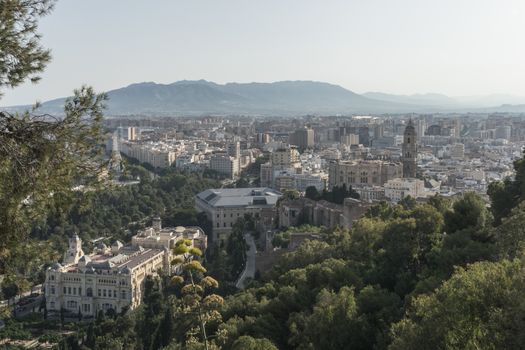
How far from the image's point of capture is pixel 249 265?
19.9 meters

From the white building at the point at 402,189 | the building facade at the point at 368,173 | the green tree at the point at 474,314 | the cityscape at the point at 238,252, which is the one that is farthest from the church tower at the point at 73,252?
the green tree at the point at 474,314

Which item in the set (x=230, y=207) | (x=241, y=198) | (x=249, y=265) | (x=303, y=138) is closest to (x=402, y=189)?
(x=241, y=198)

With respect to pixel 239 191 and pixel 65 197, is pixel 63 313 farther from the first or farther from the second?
pixel 65 197

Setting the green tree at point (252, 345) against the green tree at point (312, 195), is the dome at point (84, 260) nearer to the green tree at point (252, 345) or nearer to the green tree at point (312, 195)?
the green tree at point (312, 195)

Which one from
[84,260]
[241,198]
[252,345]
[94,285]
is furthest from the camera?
[241,198]

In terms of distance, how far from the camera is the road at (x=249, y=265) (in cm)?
1796

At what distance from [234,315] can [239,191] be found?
19331mm

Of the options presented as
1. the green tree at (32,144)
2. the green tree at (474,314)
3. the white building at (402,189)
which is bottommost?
the white building at (402,189)

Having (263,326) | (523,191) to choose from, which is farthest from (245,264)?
(263,326)

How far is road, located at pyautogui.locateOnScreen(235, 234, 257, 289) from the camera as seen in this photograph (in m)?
18.0

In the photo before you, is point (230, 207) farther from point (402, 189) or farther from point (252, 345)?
point (252, 345)

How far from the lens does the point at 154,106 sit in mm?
189750

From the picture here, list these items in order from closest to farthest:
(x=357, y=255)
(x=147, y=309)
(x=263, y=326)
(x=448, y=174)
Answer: (x=263, y=326), (x=357, y=255), (x=147, y=309), (x=448, y=174)

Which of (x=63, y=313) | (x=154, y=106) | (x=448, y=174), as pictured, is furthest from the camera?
(x=154, y=106)
